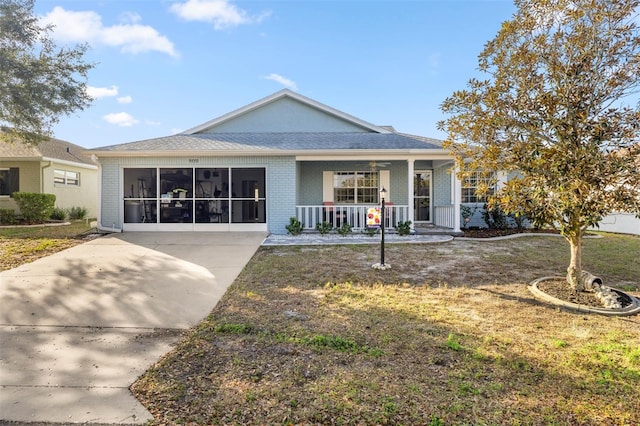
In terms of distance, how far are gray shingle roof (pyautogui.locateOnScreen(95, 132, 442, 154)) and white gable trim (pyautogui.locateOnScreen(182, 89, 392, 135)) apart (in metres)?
0.46

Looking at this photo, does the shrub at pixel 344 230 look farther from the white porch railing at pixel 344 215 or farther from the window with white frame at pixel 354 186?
the window with white frame at pixel 354 186

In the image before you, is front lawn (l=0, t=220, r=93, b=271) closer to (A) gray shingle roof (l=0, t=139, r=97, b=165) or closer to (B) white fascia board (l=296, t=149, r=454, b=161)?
(A) gray shingle roof (l=0, t=139, r=97, b=165)

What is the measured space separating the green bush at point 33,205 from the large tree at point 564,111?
679 inches

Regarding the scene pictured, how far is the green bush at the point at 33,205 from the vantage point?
14.9 metres

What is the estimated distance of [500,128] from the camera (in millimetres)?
6008

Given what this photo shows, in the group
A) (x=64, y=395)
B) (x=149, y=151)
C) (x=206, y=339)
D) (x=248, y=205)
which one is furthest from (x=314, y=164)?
(x=64, y=395)

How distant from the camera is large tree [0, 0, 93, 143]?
404 inches

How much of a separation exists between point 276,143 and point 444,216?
279 inches

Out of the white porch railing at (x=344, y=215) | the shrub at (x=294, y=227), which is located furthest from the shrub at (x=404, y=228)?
the shrub at (x=294, y=227)

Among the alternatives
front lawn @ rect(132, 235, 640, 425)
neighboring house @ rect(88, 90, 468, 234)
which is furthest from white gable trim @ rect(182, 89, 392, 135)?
front lawn @ rect(132, 235, 640, 425)

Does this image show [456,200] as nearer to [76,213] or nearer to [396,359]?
[396,359]

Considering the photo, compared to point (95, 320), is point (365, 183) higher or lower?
higher

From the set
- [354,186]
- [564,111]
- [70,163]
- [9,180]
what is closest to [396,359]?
[564,111]

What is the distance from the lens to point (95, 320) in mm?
4621
